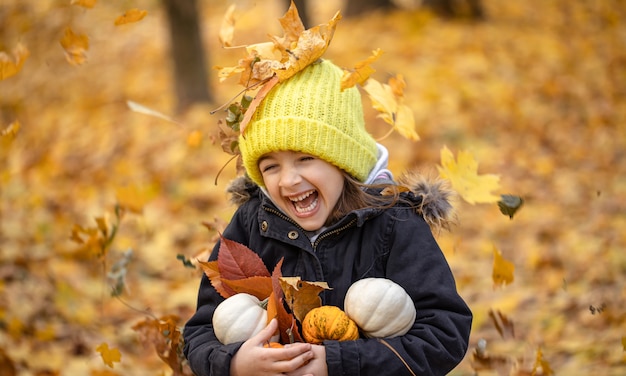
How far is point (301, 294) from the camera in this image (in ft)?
6.85

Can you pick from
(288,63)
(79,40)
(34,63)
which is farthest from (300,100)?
(34,63)

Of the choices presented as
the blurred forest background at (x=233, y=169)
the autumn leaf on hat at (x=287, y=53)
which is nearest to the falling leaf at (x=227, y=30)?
the autumn leaf on hat at (x=287, y=53)

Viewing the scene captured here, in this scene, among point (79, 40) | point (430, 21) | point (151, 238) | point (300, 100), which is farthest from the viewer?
point (430, 21)

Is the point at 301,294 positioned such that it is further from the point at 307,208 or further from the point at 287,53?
the point at 287,53

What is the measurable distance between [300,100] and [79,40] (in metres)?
1.21

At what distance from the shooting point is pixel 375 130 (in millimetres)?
7219

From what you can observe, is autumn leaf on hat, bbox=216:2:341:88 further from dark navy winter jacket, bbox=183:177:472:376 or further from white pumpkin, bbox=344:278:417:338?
white pumpkin, bbox=344:278:417:338

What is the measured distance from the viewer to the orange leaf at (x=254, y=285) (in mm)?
2191

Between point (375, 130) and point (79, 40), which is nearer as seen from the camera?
point (79, 40)

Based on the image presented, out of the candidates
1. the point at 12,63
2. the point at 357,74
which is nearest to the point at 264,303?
the point at 357,74

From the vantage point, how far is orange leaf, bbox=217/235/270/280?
2.25m

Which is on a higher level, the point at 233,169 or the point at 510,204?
the point at 510,204

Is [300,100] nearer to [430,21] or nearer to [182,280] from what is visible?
[182,280]

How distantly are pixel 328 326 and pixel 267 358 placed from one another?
215 mm
